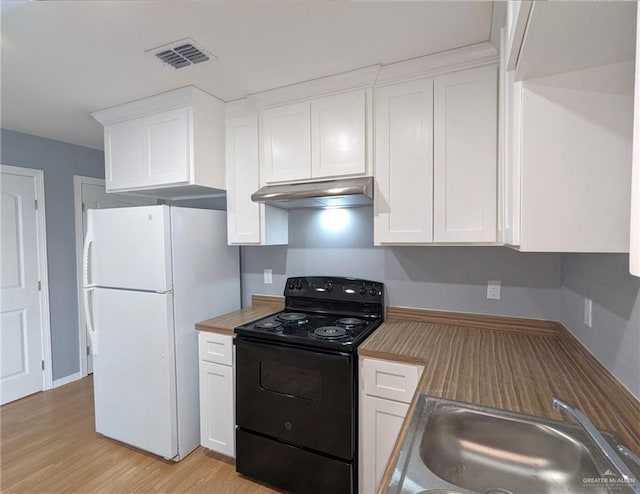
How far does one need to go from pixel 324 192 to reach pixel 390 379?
1.03m

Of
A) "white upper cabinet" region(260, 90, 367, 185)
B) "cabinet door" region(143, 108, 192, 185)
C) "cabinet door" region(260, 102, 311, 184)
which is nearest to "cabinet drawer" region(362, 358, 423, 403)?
"white upper cabinet" region(260, 90, 367, 185)

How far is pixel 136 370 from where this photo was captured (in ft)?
7.27

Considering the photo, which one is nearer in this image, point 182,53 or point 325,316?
point 182,53

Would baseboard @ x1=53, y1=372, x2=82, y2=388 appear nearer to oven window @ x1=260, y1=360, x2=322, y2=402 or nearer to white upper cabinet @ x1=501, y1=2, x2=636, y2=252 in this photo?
oven window @ x1=260, y1=360, x2=322, y2=402

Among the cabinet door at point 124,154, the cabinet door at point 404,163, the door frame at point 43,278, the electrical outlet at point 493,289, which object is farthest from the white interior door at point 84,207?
the electrical outlet at point 493,289

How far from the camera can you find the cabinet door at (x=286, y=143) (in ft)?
6.75

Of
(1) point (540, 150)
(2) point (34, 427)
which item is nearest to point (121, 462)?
(2) point (34, 427)

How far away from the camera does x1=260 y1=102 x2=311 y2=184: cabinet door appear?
206 centimetres

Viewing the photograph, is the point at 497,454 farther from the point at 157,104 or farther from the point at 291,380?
the point at 157,104

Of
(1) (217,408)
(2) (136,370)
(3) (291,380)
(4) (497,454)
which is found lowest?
(1) (217,408)

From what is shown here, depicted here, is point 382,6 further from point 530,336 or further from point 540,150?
point 530,336

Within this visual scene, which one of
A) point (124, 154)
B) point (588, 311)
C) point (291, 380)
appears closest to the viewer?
point (588, 311)

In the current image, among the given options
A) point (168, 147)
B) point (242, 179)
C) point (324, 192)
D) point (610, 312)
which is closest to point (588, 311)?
point (610, 312)

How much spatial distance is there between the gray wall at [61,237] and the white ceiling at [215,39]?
3.52ft
